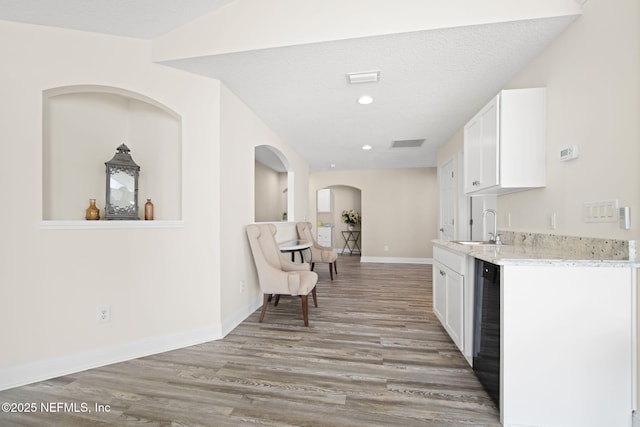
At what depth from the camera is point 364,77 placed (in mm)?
2447

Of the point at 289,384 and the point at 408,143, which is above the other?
the point at 408,143

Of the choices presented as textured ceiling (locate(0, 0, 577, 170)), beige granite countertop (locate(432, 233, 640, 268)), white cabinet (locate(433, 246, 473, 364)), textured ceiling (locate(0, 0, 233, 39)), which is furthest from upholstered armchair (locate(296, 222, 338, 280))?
textured ceiling (locate(0, 0, 233, 39))

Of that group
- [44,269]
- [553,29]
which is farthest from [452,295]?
[44,269]

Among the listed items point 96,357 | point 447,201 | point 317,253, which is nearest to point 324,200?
point 317,253

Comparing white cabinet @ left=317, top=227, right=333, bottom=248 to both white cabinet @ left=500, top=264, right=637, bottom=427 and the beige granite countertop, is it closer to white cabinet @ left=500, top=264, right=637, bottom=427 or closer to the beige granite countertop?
the beige granite countertop

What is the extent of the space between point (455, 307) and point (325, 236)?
20.8ft

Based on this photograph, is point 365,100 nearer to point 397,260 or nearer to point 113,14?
point 113,14

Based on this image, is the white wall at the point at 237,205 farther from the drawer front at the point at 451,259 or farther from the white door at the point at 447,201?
the white door at the point at 447,201

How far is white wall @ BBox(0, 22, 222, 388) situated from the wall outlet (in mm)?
34

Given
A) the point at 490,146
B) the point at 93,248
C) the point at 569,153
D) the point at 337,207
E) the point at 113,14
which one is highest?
the point at 113,14

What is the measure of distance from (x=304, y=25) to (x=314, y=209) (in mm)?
6176

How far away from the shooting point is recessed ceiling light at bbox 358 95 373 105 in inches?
114

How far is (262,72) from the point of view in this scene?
241cm

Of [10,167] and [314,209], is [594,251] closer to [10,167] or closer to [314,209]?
[10,167]
